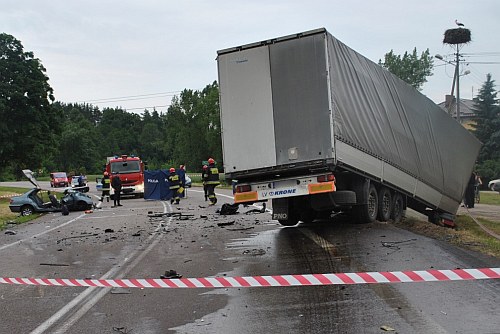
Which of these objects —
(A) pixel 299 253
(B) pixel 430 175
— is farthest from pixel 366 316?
(B) pixel 430 175

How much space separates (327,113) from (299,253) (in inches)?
106

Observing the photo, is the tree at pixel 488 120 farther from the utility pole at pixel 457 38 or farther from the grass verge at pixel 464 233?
the grass verge at pixel 464 233

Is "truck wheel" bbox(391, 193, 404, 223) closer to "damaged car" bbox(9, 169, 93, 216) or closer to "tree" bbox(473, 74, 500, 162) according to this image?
"damaged car" bbox(9, 169, 93, 216)

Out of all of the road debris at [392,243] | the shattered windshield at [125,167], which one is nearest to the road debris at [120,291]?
the road debris at [392,243]

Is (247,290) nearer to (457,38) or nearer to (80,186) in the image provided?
(80,186)

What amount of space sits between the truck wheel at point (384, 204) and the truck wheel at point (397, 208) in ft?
0.81

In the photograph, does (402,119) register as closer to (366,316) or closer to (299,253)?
(299,253)

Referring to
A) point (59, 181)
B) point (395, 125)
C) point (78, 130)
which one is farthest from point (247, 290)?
point (78, 130)

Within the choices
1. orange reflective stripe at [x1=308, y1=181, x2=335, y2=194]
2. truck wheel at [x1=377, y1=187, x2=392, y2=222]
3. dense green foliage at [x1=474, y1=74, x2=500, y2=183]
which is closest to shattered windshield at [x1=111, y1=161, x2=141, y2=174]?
truck wheel at [x1=377, y1=187, x2=392, y2=222]

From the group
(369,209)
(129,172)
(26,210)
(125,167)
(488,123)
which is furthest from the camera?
(488,123)

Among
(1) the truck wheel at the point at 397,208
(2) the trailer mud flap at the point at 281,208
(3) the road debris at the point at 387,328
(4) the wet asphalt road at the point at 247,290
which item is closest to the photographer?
(3) the road debris at the point at 387,328

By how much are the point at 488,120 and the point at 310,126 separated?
Result: 46628 millimetres

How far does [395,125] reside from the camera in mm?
12875

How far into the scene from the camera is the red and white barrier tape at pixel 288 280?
19.6ft
